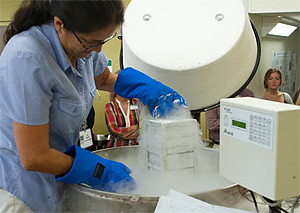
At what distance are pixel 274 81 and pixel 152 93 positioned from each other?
2.30 meters

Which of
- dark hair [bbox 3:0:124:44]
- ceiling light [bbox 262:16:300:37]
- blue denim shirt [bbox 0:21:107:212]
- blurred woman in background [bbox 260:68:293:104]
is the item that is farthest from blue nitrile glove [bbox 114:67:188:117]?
blurred woman in background [bbox 260:68:293:104]

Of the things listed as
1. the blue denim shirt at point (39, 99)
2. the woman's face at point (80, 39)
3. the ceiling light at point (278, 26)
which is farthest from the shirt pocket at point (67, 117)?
the ceiling light at point (278, 26)

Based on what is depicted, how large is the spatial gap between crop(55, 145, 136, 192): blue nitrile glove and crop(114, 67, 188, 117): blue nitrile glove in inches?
10.3

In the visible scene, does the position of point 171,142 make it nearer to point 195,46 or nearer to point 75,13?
point 195,46

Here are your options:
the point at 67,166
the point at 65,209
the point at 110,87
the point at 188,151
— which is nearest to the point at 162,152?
the point at 188,151

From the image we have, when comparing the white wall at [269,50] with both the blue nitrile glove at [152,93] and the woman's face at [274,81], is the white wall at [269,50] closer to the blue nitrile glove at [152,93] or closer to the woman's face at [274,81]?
the woman's face at [274,81]

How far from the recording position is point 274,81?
3131 mm

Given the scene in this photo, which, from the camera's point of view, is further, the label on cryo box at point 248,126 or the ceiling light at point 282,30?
the ceiling light at point 282,30

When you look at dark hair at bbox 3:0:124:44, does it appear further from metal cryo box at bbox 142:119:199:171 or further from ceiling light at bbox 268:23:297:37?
ceiling light at bbox 268:23:297:37

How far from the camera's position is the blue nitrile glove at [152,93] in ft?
3.83

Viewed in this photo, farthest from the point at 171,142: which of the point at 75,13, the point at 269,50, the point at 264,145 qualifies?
the point at 269,50

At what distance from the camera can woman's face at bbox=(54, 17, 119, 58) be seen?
0.98 metres

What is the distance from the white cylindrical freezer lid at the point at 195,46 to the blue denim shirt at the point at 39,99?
258mm

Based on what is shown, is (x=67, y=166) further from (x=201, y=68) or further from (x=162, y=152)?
(x=201, y=68)
